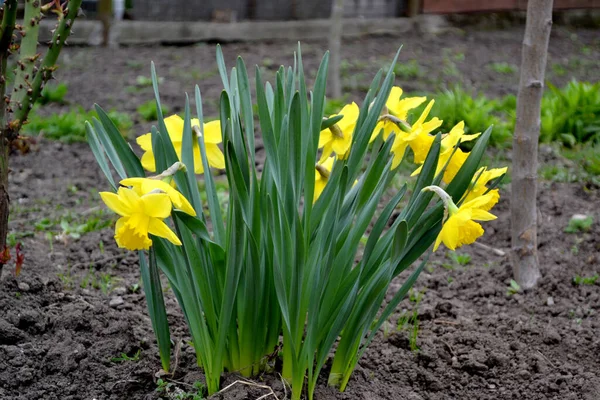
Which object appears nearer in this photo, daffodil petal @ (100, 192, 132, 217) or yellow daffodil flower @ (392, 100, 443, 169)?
daffodil petal @ (100, 192, 132, 217)

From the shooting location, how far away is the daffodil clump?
1736 millimetres

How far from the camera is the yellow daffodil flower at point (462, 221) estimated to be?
167 cm

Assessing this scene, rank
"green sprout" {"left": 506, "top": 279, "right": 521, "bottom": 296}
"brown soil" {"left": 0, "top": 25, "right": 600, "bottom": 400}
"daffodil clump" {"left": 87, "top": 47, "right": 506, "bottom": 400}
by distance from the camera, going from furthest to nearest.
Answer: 1. "green sprout" {"left": 506, "top": 279, "right": 521, "bottom": 296}
2. "brown soil" {"left": 0, "top": 25, "right": 600, "bottom": 400}
3. "daffodil clump" {"left": 87, "top": 47, "right": 506, "bottom": 400}

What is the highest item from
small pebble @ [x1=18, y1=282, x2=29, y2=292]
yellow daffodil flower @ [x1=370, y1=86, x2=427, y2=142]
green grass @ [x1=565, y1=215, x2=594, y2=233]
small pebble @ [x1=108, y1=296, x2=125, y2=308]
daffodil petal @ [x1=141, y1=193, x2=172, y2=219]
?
yellow daffodil flower @ [x1=370, y1=86, x2=427, y2=142]

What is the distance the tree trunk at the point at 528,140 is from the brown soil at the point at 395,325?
137mm

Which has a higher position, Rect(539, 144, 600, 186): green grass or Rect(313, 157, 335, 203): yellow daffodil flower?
Rect(313, 157, 335, 203): yellow daffodil flower

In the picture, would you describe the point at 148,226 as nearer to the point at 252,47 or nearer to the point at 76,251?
the point at 76,251

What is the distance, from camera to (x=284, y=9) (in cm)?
833

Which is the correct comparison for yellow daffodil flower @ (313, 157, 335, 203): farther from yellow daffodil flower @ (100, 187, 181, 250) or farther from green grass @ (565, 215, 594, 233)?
green grass @ (565, 215, 594, 233)

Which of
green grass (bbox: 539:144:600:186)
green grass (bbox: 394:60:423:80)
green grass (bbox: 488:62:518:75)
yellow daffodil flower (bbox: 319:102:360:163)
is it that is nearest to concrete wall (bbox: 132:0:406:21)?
green grass (bbox: 394:60:423:80)

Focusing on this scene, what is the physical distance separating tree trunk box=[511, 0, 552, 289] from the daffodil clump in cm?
97

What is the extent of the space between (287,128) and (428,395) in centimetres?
96

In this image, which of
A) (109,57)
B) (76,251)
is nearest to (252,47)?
A: (109,57)

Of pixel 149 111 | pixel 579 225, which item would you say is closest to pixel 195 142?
pixel 579 225
